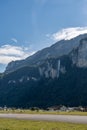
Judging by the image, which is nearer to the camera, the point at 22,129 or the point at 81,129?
the point at 81,129

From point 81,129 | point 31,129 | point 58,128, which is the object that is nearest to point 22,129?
point 31,129

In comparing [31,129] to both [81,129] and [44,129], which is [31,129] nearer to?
[44,129]

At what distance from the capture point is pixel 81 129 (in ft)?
112

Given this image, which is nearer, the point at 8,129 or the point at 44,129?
the point at 44,129

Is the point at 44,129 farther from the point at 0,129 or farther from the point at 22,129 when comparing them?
the point at 0,129

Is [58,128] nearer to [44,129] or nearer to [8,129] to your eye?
[44,129]

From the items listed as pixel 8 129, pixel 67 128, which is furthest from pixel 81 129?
pixel 8 129

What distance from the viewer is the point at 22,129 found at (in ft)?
123

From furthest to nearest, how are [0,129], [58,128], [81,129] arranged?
[0,129]
[58,128]
[81,129]

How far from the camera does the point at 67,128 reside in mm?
36094

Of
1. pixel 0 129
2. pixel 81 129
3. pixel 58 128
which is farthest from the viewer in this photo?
pixel 0 129

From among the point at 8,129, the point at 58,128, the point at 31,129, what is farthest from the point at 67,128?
the point at 8,129

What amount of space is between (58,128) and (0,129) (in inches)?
263

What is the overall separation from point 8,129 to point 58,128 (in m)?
5.65
